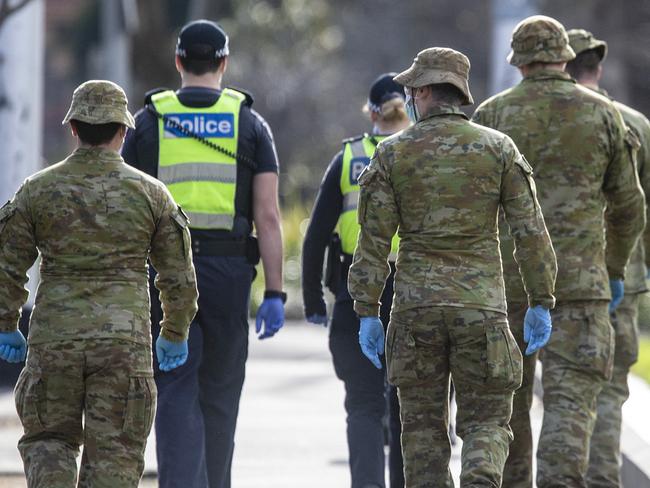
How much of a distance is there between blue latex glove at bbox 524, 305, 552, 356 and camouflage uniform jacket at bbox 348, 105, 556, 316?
0.70 feet

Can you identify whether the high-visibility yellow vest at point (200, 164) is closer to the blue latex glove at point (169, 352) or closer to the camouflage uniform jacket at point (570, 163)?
the blue latex glove at point (169, 352)

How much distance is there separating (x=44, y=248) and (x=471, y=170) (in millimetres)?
1538

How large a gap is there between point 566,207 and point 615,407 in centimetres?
126

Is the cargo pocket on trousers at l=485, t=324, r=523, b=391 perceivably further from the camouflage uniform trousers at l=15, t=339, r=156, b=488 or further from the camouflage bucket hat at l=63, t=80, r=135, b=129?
the camouflage bucket hat at l=63, t=80, r=135, b=129

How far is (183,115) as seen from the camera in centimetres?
730

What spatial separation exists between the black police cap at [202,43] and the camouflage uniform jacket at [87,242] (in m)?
1.34

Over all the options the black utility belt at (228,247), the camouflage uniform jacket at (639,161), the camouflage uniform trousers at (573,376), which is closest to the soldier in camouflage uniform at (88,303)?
the black utility belt at (228,247)

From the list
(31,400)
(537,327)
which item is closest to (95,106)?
(31,400)

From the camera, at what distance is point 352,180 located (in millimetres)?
7738

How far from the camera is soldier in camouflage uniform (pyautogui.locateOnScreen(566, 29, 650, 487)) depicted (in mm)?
8008

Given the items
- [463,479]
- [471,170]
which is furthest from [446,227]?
[463,479]

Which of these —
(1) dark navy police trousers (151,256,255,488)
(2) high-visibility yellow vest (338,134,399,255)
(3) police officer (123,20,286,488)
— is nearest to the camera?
(1) dark navy police trousers (151,256,255,488)

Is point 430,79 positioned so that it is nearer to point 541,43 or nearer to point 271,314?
point 541,43

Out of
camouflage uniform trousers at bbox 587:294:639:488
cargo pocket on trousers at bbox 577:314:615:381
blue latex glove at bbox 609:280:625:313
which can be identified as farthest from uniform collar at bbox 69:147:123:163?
camouflage uniform trousers at bbox 587:294:639:488
